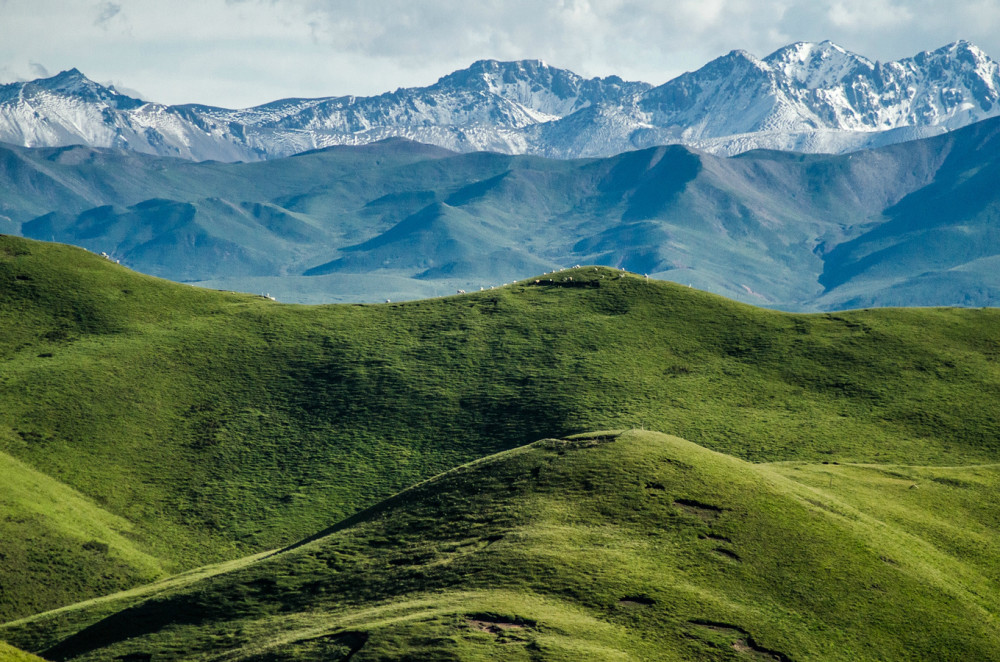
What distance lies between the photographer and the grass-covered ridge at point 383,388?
11850 centimetres

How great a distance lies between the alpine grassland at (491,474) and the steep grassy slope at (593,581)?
0.74 ft

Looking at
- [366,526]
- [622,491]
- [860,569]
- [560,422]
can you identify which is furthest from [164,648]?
[560,422]

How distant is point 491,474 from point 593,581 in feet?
60.5

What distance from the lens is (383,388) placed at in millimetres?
141000

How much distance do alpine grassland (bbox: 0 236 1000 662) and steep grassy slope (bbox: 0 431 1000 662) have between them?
225mm

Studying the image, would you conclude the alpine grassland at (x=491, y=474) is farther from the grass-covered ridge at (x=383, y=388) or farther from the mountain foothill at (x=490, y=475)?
the grass-covered ridge at (x=383, y=388)

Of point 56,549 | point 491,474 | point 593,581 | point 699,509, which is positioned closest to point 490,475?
point 491,474

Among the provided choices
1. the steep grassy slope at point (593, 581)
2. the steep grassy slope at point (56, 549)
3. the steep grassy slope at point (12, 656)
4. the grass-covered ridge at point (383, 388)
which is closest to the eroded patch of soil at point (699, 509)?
the steep grassy slope at point (593, 581)

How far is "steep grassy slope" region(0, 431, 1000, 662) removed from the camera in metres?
53.2

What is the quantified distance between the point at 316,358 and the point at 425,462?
104ft

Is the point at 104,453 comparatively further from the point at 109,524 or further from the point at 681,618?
the point at 681,618

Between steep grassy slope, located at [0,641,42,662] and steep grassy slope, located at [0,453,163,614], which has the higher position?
steep grassy slope, located at [0,453,163,614]

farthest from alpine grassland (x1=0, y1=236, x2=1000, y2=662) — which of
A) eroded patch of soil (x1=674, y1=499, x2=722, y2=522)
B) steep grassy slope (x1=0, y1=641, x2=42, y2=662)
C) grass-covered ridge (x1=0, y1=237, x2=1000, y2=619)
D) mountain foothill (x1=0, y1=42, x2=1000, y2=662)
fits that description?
steep grassy slope (x1=0, y1=641, x2=42, y2=662)

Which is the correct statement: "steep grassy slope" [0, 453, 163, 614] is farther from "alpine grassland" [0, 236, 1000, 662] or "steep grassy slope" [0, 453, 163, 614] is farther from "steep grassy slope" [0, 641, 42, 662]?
"steep grassy slope" [0, 641, 42, 662]
